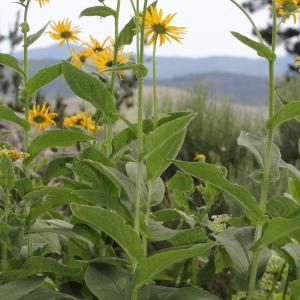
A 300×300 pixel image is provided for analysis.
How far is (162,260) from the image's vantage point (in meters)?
1.40

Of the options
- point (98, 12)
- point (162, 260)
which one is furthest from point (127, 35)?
point (162, 260)

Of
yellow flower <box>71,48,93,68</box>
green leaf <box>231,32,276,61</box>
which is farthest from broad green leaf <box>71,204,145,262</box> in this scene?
yellow flower <box>71,48,93,68</box>

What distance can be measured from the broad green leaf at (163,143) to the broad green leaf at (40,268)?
0.29 meters

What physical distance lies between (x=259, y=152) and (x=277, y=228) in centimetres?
24

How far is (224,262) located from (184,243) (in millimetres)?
195

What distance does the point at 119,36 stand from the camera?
1.76 metres

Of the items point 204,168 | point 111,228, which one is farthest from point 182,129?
point 111,228

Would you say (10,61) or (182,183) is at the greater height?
(10,61)

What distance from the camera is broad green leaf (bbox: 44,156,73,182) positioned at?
1.81 metres

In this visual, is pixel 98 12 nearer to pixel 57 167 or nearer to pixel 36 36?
pixel 36 36

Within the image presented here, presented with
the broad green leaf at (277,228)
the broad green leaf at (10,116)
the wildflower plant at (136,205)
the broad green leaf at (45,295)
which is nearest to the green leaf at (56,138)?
the wildflower plant at (136,205)

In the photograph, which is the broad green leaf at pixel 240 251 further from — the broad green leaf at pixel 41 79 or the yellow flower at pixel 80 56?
the yellow flower at pixel 80 56

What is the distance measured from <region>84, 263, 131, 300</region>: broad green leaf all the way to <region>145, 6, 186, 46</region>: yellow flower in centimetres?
53

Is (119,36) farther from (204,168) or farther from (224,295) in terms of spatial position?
(224,295)
